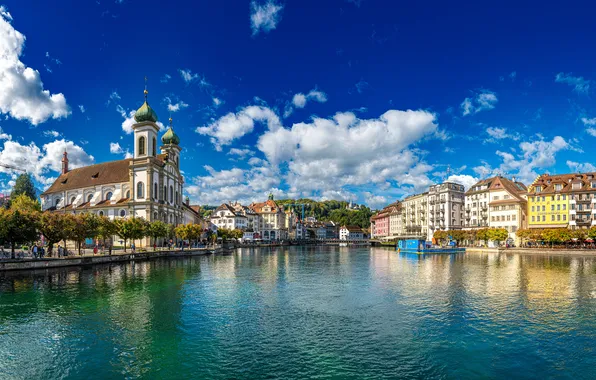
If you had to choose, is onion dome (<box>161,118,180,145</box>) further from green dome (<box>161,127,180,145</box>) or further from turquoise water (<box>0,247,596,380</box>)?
turquoise water (<box>0,247,596,380</box>)

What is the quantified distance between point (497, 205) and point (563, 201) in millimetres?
16192

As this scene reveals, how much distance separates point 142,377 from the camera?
14078 mm

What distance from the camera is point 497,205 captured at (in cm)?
10550

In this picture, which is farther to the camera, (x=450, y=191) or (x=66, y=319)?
(x=450, y=191)

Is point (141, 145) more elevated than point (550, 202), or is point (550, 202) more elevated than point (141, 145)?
point (141, 145)

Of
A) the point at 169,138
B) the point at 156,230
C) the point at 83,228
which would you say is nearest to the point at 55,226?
the point at 83,228

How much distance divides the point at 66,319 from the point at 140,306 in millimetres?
4418

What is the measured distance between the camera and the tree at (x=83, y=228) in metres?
51.5

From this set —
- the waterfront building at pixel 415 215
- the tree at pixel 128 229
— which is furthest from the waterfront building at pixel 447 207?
→ the tree at pixel 128 229

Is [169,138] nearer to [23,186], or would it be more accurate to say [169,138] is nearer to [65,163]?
[65,163]

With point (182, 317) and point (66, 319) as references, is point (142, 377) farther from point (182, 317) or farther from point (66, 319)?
point (66, 319)

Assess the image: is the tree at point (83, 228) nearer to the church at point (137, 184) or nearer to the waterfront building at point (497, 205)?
the church at point (137, 184)

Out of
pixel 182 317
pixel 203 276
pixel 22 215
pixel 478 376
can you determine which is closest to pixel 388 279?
pixel 203 276

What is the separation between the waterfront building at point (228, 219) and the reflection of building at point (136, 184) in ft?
188
